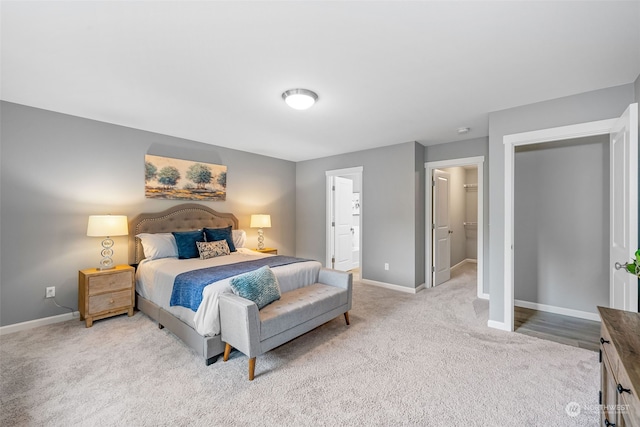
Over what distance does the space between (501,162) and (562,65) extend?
1.01 metres

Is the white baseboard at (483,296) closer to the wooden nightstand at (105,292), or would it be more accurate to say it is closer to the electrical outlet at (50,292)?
the wooden nightstand at (105,292)

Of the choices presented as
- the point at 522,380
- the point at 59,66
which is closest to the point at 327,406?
the point at 522,380

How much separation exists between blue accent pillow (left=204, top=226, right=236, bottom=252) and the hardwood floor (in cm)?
376

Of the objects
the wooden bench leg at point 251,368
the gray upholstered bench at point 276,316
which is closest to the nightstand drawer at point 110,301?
the gray upholstered bench at point 276,316

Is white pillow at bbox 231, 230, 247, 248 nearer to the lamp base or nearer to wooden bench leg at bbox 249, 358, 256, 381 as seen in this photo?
the lamp base

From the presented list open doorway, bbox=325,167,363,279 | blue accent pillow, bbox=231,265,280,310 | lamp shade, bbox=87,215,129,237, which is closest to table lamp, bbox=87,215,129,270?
lamp shade, bbox=87,215,129,237

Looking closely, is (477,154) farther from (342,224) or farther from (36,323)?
(36,323)

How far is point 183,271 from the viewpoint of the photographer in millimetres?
2855

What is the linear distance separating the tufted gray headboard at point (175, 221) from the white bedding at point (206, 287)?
0.33 metres

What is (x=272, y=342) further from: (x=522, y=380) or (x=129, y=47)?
(x=129, y=47)

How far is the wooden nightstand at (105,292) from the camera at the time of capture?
298 cm

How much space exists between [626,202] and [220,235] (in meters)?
4.28

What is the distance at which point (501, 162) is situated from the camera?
9.60 feet

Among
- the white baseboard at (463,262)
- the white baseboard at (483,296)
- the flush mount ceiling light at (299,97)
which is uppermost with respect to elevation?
the flush mount ceiling light at (299,97)
